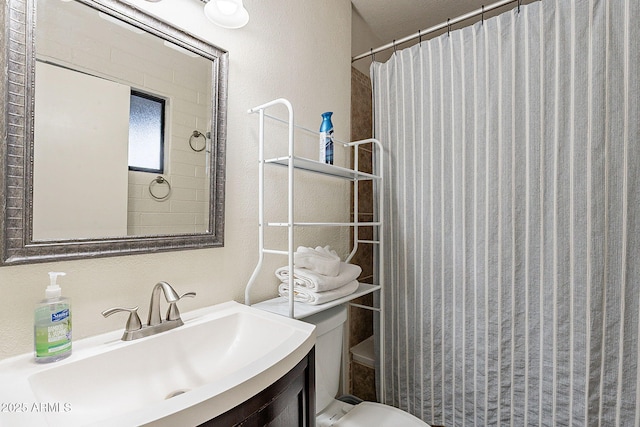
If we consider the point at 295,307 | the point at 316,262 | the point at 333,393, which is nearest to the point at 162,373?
the point at 295,307

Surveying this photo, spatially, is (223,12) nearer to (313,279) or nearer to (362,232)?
(313,279)

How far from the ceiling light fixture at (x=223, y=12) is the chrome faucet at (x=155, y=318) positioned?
78cm

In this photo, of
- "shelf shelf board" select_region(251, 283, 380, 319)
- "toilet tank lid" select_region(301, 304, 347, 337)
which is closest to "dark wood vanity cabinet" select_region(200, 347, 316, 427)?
"shelf shelf board" select_region(251, 283, 380, 319)

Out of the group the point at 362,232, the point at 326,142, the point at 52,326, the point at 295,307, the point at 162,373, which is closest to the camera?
the point at 52,326

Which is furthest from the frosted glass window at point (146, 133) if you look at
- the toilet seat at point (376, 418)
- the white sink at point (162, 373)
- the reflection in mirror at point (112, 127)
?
the toilet seat at point (376, 418)

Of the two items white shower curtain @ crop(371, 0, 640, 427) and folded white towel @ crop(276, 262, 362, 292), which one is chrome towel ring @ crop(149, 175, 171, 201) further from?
white shower curtain @ crop(371, 0, 640, 427)

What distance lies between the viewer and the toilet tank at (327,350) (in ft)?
3.74

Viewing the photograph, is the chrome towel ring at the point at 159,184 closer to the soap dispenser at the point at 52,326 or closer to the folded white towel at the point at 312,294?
the soap dispenser at the point at 52,326

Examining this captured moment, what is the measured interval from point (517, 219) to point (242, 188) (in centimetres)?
110

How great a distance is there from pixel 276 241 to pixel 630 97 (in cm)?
136

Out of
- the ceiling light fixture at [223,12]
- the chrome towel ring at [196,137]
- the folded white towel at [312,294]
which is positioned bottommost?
the folded white towel at [312,294]

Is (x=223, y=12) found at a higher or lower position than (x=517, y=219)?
higher

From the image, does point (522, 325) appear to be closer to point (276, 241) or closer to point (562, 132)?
point (562, 132)

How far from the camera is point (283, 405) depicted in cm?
66
